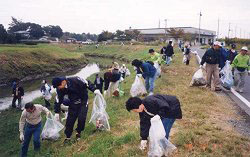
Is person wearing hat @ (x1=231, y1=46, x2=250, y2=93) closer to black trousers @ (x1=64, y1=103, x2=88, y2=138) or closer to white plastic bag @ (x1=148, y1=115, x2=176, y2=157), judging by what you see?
black trousers @ (x1=64, y1=103, x2=88, y2=138)

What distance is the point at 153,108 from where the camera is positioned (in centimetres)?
486

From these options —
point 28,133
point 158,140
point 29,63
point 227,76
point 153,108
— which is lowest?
point 29,63

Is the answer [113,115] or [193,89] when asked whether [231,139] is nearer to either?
[113,115]

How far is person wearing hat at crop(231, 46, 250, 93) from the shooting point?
1068cm

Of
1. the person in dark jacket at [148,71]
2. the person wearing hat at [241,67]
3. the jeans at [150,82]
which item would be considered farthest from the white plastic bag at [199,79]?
the person in dark jacket at [148,71]

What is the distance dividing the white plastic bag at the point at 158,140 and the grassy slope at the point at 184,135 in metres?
0.67

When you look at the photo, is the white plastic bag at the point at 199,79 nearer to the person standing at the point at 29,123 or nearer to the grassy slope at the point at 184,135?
the grassy slope at the point at 184,135

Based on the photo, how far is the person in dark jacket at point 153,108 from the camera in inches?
187

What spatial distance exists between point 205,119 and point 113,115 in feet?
9.54

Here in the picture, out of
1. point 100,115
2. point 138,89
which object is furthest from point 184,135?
point 138,89

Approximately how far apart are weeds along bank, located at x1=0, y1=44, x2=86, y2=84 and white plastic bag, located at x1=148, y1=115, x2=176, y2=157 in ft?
79.0

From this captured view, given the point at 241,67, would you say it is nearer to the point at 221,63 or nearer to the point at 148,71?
the point at 221,63

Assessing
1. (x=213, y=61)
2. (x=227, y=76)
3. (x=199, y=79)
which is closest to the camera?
(x=213, y=61)

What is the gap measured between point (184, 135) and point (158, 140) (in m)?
1.55
